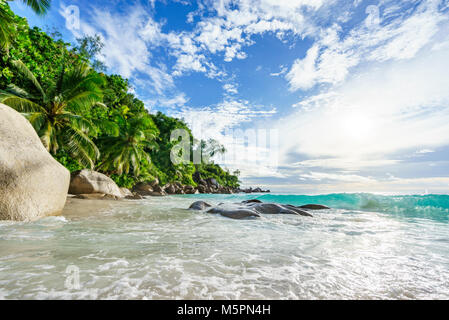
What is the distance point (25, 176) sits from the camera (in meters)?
4.19

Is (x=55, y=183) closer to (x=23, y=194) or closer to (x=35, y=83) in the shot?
(x=23, y=194)

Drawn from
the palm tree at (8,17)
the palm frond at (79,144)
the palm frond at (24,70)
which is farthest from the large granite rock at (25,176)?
the palm frond at (24,70)

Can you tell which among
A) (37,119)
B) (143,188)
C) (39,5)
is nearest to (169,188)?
(143,188)

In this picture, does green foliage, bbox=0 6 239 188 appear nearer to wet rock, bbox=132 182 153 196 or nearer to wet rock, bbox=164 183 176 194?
wet rock, bbox=132 182 153 196

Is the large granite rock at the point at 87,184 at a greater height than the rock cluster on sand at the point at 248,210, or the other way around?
the large granite rock at the point at 87,184

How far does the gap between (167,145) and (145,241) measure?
2431cm

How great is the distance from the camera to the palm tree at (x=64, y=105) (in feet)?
30.8

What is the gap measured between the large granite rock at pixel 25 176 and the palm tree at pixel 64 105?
16.3ft

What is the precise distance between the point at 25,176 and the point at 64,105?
7626 millimetres

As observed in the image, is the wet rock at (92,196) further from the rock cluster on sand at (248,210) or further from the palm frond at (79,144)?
the rock cluster on sand at (248,210)

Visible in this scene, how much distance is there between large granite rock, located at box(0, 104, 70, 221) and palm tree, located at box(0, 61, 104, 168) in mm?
4955

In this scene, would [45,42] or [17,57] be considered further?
[45,42]
